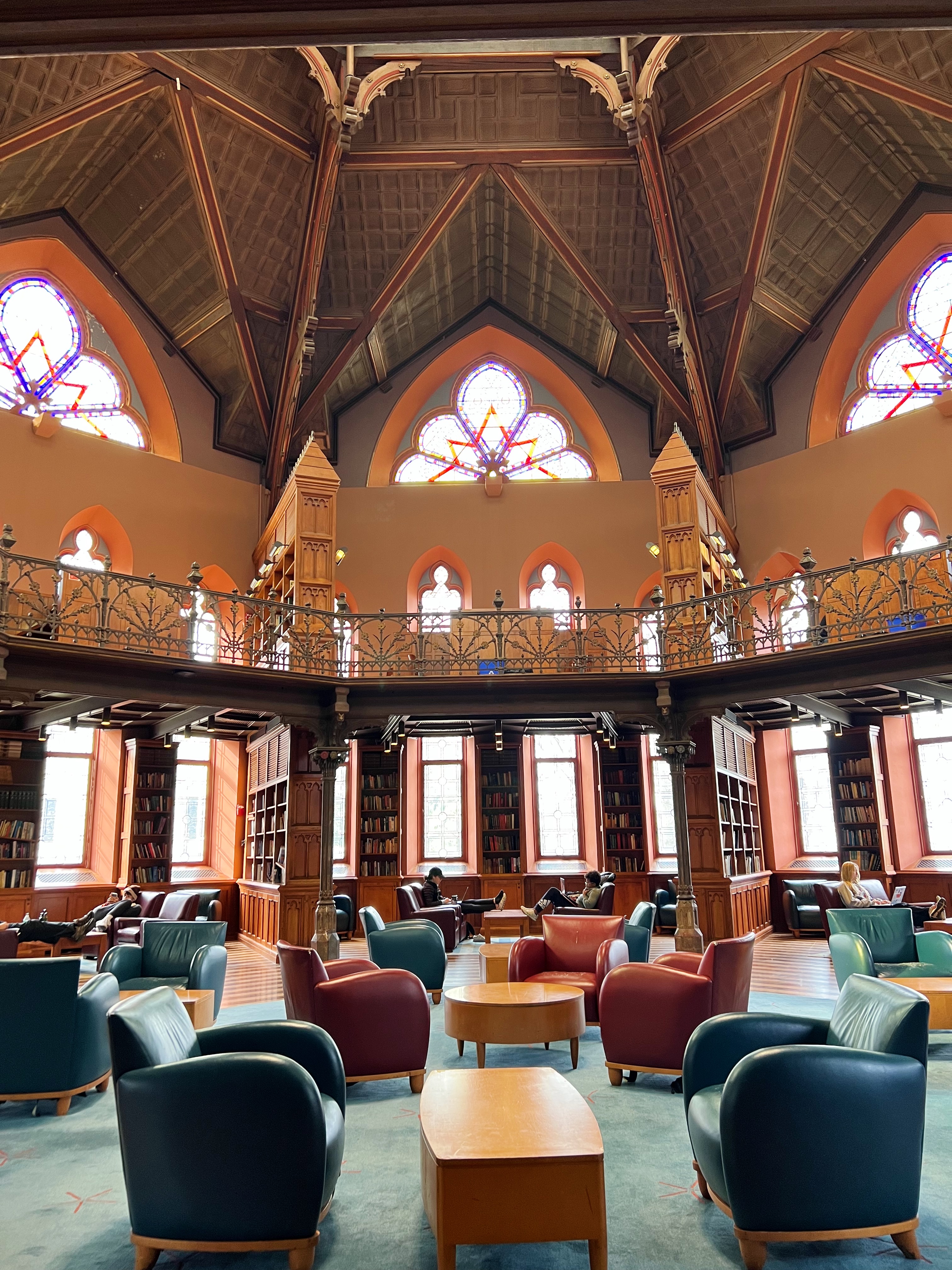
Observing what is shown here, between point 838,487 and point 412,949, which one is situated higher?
point 838,487

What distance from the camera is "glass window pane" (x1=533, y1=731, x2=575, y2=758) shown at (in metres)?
14.2

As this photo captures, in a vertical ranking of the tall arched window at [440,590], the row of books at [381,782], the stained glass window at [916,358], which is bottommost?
the row of books at [381,782]

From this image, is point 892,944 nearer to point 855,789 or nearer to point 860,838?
point 860,838

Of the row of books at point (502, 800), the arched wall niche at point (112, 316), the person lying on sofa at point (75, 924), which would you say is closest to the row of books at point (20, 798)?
the person lying on sofa at point (75, 924)

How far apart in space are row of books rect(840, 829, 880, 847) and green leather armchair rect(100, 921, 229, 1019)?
9.03 metres

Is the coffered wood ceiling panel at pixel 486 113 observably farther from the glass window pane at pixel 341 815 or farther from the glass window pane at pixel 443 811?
the glass window pane at pixel 341 815

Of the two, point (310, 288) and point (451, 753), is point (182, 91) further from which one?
point (451, 753)

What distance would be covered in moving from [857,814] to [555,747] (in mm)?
4471

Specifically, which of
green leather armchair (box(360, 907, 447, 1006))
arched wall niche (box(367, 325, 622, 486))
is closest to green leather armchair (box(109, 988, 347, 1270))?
green leather armchair (box(360, 907, 447, 1006))

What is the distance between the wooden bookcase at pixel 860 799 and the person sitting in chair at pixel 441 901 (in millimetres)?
4968

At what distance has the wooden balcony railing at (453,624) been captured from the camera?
8.48 meters

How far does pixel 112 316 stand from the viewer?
12.9 metres

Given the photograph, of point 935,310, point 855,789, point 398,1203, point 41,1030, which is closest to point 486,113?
point 935,310

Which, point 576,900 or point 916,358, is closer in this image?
point 576,900
